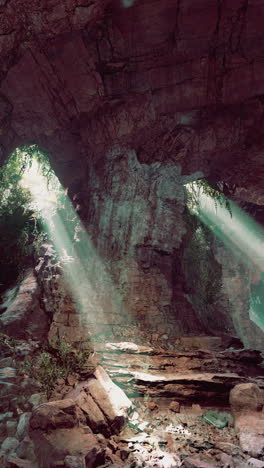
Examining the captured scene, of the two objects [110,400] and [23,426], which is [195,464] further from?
[23,426]

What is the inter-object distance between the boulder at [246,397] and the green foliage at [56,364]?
78.8 inches

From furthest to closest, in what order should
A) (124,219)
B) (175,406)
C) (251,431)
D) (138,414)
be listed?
(124,219), (175,406), (138,414), (251,431)

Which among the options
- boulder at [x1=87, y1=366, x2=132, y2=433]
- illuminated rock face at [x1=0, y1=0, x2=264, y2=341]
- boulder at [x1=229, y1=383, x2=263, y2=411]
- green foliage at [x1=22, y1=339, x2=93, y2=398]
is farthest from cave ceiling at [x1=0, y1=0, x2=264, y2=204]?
boulder at [x1=229, y1=383, x2=263, y2=411]

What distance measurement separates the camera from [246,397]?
347 cm

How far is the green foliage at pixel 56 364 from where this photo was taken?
3598mm

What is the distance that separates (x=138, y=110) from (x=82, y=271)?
4.42m

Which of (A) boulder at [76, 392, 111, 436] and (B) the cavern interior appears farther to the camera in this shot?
(B) the cavern interior

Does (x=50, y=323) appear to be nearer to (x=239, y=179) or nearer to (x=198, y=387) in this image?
(x=198, y=387)

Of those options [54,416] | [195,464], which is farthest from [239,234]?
[54,416]

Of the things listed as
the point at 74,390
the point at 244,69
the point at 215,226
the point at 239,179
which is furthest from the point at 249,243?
the point at 74,390

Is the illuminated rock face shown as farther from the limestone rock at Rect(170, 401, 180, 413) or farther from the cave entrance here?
the limestone rock at Rect(170, 401, 180, 413)

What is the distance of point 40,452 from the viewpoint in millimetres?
2398

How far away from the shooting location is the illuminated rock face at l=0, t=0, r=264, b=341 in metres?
6.02

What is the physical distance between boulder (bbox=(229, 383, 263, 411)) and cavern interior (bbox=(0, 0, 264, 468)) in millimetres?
16
